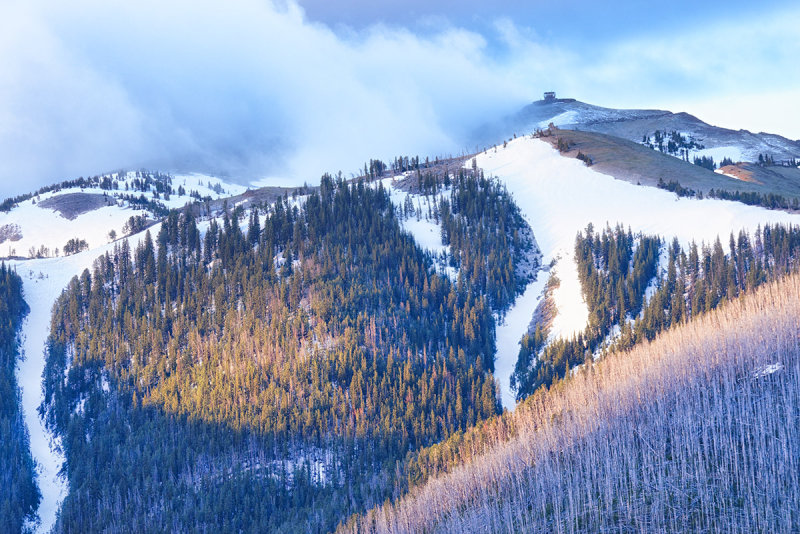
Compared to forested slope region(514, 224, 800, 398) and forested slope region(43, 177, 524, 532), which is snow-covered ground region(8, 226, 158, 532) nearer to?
forested slope region(43, 177, 524, 532)

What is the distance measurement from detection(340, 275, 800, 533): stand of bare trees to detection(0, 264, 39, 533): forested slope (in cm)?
6620

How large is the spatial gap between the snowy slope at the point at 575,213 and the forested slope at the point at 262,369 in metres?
16.0

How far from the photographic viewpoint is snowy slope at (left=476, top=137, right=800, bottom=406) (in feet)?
457

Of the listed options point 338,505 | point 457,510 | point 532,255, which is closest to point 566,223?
point 532,255

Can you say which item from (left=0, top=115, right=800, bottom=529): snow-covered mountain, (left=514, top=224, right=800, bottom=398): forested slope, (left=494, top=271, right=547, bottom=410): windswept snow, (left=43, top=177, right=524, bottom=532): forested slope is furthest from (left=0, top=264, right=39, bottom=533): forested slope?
(left=514, top=224, right=800, bottom=398): forested slope

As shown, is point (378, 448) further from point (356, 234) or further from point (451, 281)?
point (356, 234)

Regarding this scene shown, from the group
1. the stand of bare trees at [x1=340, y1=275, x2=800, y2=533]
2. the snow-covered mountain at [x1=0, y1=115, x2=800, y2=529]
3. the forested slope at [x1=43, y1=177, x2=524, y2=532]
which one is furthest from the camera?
the snow-covered mountain at [x1=0, y1=115, x2=800, y2=529]

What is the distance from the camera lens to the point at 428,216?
171500 mm

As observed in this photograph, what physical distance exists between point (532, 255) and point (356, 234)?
38.8 metres

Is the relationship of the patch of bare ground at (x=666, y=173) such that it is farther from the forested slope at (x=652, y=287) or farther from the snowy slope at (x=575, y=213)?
the forested slope at (x=652, y=287)

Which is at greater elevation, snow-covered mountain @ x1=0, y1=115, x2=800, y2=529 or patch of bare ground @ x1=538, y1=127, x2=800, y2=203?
patch of bare ground @ x1=538, y1=127, x2=800, y2=203

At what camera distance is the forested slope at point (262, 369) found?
116875 millimetres

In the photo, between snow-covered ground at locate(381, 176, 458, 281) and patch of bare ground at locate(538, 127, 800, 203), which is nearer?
snow-covered ground at locate(381, 176, 458, 281)

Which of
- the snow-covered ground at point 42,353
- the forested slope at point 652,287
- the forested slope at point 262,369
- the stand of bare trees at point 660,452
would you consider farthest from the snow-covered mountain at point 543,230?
the stand of bare trees at point 660,452
